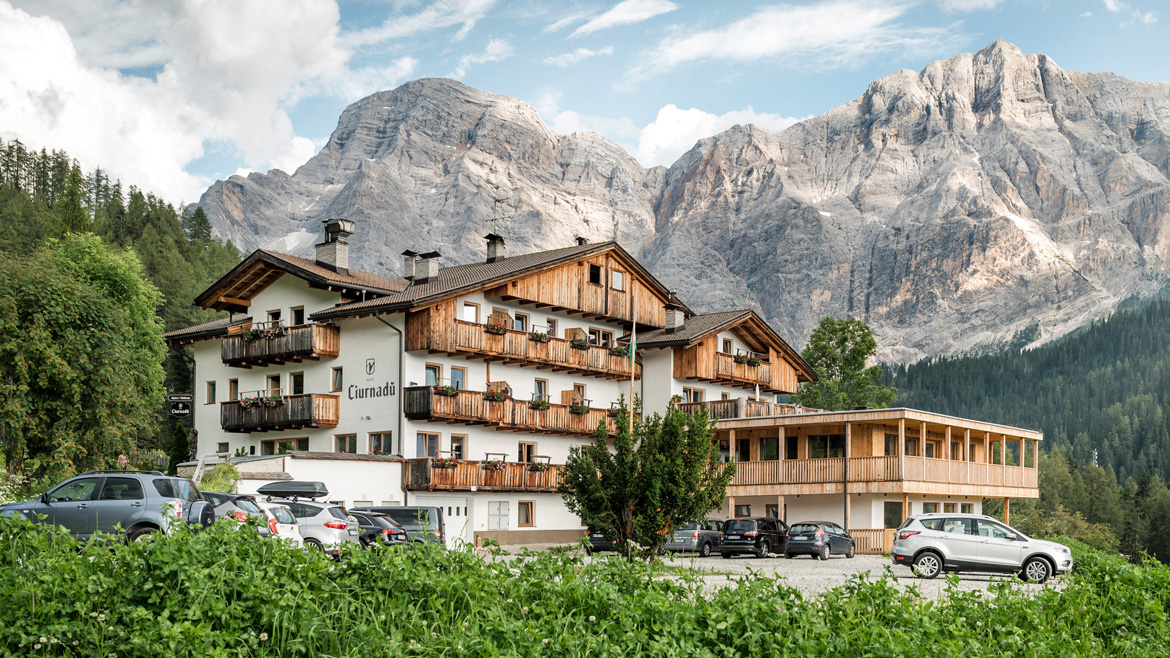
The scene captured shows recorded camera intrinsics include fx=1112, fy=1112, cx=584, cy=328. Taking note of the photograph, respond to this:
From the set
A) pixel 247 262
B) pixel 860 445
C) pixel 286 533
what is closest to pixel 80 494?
pixel 286 533

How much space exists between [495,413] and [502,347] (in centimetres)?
265

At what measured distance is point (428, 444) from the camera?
42219mm

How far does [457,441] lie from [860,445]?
17049 mm

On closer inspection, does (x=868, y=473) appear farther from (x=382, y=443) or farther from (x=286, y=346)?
(x=286, y=346)

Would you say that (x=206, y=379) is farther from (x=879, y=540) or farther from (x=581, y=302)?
(x=879, y=540)

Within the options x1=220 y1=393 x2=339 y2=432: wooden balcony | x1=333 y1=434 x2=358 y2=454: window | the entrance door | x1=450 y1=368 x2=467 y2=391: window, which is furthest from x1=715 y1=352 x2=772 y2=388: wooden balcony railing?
x1=220 y1=393 x2=339 y2=432: wooden balcony

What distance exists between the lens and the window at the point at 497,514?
143 ft

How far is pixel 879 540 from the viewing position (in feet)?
143

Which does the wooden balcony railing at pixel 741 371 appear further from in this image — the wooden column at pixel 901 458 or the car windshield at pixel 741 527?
the car windshield at pixel 741 527

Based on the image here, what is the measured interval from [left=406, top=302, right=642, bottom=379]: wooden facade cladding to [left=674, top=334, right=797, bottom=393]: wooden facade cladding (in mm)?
2734

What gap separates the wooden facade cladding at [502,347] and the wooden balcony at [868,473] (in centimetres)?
744

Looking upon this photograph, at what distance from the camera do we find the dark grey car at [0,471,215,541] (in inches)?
706

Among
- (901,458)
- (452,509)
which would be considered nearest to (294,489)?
(452,509)

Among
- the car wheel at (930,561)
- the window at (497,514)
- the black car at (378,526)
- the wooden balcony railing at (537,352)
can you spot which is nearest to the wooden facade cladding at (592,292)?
the wooden balcony railing at (537,352)
